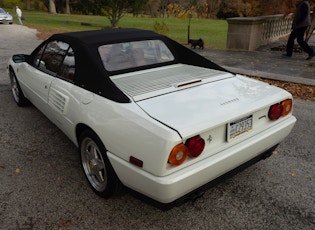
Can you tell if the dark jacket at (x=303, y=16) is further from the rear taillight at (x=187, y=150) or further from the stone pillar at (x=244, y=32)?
the rear taillight at (x=187, y=150)

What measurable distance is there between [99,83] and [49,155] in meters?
1.57

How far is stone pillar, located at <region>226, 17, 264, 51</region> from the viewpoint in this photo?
10773 mm

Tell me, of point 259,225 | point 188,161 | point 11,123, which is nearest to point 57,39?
point 11,123

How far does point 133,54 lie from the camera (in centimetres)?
350

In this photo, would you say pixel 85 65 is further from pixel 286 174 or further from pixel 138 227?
pixel 286 174

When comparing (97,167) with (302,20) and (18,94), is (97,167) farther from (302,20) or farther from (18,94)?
(302,20)

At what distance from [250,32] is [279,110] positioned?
8.88 meters

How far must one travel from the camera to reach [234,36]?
1134 cm

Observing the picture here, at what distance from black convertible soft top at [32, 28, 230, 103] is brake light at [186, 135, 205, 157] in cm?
69

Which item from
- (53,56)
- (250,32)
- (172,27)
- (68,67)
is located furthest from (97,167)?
(172,27)

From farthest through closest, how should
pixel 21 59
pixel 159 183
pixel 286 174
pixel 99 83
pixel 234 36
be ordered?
1. pixel 234 36
2. pixel 21 59
3. pixel 286 174
4. pixel 99 83
5. pixel 159 183

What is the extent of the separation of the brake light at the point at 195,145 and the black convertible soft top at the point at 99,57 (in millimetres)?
689

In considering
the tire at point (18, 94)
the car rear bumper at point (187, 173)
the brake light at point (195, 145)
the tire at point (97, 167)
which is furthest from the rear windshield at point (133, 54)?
the tire at point (18, 94)

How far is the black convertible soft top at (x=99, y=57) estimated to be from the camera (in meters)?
2.68
